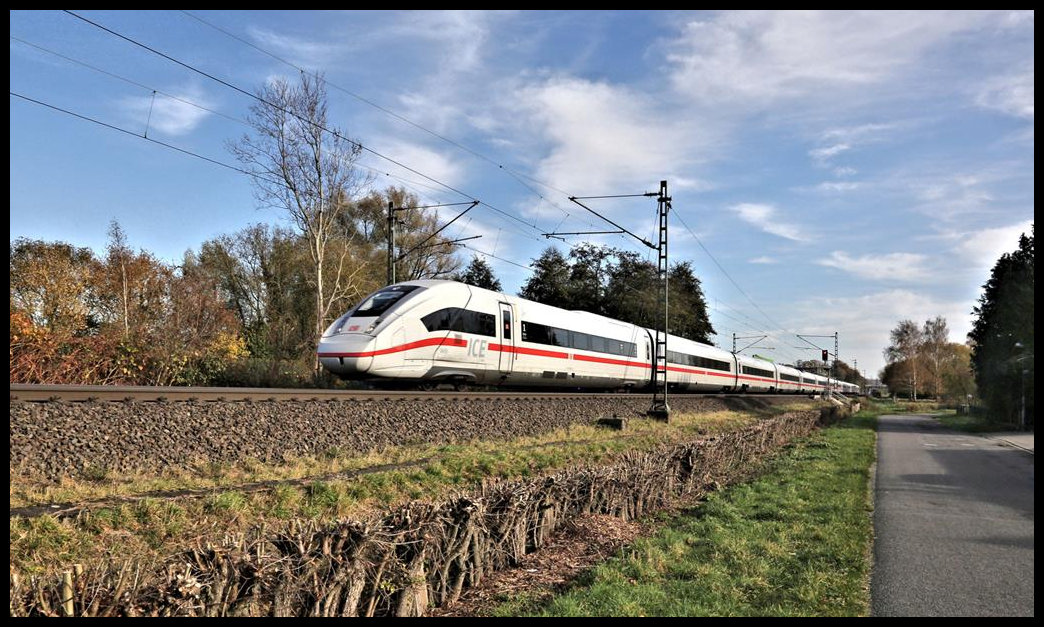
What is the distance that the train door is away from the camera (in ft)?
66.7

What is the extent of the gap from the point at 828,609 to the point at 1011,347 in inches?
1758

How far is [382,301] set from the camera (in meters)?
17.4

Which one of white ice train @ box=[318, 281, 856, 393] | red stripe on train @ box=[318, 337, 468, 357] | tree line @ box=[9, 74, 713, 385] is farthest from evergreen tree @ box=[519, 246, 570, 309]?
red stripe on train @ box=[318, 337, 468, 357]

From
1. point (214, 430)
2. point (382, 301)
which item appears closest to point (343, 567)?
point (214, 430)

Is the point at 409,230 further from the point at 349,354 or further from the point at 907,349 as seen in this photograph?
the point at 907,349

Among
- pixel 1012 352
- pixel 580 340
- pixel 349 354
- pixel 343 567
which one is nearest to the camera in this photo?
pixel 343 567

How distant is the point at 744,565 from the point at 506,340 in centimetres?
1347

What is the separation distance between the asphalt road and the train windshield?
11.3 m

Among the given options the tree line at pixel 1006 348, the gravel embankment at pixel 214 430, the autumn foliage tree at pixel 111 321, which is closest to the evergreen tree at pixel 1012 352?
the tree line at pixel 1006 348

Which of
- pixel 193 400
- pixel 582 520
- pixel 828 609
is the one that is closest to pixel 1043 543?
pixel 828 609

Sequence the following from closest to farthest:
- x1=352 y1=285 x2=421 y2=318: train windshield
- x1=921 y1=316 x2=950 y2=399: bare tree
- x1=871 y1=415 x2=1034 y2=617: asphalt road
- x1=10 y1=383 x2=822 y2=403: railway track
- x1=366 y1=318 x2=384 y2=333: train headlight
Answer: x1=871 y1=415 x2=1034 y2=617: asphalt road, x1=10 y1=383 x2=822 y2=403: railway track, x1=366 y1=318 x2=384 y2=333: train headlight, x1=352 y1=285 x2=421 y2=318: train windshield, x1=921 y1=316 x2=950 y2=399: bare tree

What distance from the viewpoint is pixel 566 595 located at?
6387 mm

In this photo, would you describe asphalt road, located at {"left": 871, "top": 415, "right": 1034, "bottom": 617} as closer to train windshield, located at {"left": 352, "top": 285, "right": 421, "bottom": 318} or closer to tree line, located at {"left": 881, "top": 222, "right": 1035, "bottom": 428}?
train windshield, located at {"left": 352, "top": 285, "right": 421, "bottom": 318}

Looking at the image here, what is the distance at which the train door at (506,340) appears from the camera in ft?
66.7
